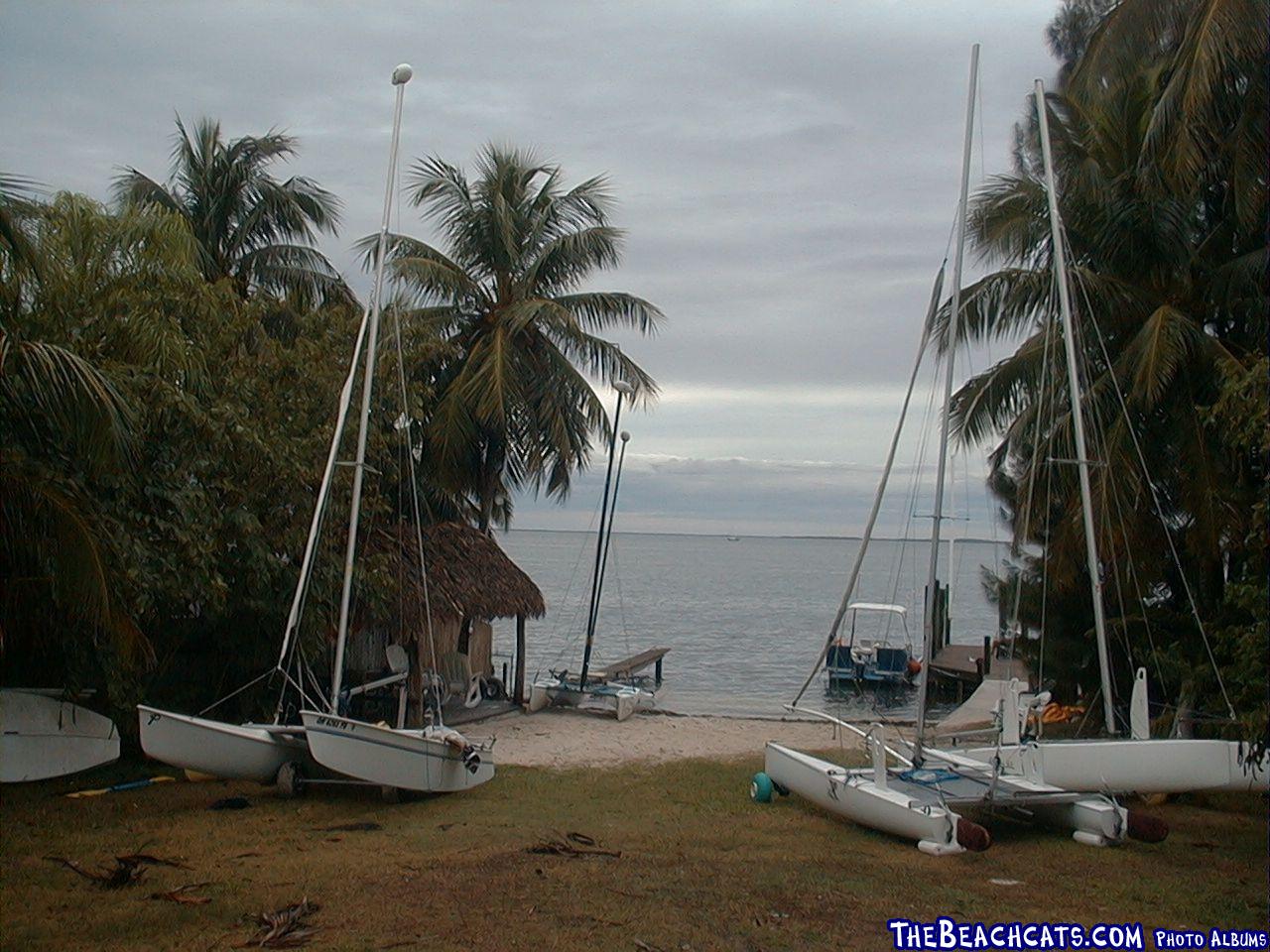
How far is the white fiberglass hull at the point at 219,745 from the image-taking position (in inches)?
496

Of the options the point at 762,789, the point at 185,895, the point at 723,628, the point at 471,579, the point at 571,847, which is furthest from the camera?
the point at 723,628

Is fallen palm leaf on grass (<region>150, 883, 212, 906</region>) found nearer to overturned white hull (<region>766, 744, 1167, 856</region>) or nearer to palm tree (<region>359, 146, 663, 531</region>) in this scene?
overturned white hull (<region>766, 744, 1167, 856</region>)

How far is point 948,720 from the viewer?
77.1ft

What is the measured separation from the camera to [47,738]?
41.4 ft

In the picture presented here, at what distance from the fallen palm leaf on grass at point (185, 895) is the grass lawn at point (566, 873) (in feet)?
0.34

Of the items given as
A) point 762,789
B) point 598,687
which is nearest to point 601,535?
point 598,687

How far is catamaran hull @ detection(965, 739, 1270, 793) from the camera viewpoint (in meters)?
12.8

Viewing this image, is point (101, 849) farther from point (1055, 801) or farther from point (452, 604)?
point (1055, 801)

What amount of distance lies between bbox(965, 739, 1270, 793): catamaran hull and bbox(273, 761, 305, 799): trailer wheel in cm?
809

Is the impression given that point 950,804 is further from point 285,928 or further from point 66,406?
point 66,406

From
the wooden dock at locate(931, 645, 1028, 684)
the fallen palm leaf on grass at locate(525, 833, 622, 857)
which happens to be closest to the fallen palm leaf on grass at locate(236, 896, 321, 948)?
the fallen palm leaf on grass at locate(525, 833, 622, 857)

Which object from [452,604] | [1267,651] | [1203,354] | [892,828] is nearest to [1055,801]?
[892,828]

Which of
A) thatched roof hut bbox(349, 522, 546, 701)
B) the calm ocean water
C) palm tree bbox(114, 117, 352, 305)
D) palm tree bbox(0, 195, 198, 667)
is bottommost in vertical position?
the calm ocean water

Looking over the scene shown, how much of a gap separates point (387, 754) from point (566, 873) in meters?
3.49
